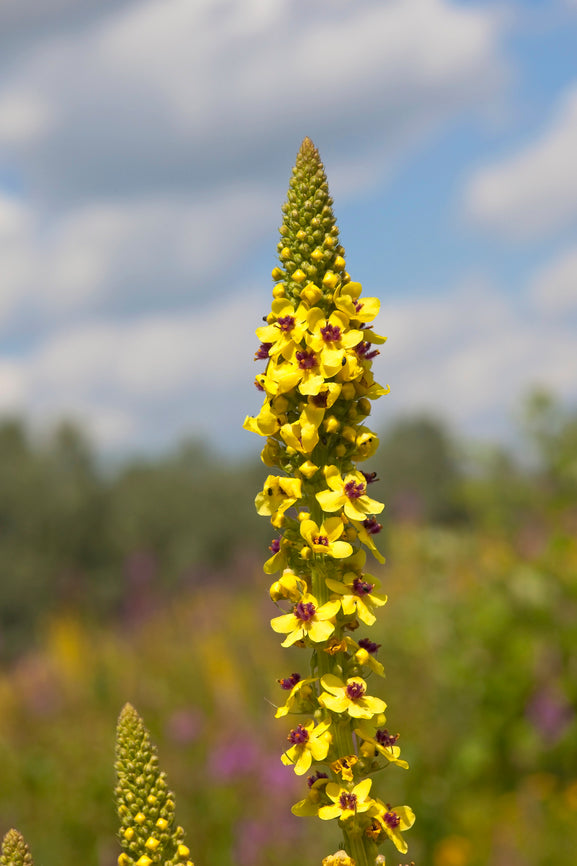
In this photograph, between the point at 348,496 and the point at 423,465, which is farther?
the point at 423,465

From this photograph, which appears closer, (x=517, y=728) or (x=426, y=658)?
(x=517, y=728)

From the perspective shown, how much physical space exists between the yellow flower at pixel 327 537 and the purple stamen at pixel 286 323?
1.63 feet

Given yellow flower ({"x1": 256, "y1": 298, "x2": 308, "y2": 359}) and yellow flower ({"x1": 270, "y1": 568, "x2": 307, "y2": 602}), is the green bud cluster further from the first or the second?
yellow flower ({"x1": 270, "y1": 568, "x2": 307, "y2": 602})

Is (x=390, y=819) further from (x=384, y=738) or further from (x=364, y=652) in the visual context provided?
(x=364, y=652)

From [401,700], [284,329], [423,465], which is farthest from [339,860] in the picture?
[423,465]

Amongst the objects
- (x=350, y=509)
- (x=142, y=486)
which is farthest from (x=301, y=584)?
(x=142, y=486)

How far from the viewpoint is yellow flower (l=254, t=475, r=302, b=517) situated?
2.12 m

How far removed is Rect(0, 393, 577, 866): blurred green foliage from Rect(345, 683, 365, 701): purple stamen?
0.41m

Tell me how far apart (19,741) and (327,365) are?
12.9 metres

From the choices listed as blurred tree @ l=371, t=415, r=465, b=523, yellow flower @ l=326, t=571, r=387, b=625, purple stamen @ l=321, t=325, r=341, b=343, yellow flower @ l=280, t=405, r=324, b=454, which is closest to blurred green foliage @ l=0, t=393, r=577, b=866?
yellow flower @ l=326, t=571, r=387, b=625

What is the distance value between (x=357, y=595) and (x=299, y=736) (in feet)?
1.15

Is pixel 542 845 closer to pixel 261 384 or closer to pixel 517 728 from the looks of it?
pixel 517 728

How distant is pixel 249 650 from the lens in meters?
18.2

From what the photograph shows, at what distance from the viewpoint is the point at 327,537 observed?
208cm
